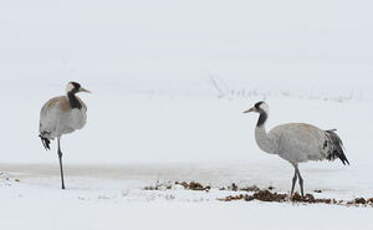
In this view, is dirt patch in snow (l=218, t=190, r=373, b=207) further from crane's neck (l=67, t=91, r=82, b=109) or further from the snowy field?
crane's neck (l=67, t=91, r=82, b=109)

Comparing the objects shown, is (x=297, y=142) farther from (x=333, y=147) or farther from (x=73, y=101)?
(x=73, y=101)

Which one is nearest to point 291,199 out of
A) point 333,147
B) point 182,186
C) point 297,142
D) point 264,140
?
point 297,142

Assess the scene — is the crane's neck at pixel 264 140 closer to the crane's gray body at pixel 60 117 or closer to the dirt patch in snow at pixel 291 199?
the dirt patch in snow at pixel 291 199

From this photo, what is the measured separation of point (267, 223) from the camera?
9219 millimetres

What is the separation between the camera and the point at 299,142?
1240cm

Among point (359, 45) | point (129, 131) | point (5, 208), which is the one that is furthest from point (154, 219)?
point (359, 45)

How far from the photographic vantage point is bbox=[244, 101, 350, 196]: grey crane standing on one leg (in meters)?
12.4

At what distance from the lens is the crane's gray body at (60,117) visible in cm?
1396

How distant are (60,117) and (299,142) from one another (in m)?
3.80

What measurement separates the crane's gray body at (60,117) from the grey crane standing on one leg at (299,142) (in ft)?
9.81

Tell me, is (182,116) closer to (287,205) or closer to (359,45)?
(287,205)

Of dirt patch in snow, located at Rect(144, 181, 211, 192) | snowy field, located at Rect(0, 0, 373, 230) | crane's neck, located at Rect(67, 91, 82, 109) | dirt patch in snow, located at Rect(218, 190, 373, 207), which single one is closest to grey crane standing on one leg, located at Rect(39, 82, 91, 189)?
crane's neck, located at Rect(67, 91, 82, 109)

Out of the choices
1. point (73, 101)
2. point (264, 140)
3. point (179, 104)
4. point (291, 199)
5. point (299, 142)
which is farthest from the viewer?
point (179, 104)

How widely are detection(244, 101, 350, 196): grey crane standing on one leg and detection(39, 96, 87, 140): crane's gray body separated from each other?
2989mm
